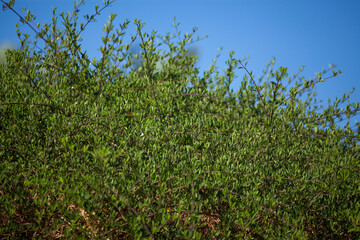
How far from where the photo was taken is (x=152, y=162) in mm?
3346

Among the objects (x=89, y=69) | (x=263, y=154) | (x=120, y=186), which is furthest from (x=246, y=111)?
(x=120, y=186)

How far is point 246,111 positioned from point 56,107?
2.73 metres

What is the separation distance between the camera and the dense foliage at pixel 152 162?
287 cm

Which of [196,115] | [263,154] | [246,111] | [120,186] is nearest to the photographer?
[120,186]

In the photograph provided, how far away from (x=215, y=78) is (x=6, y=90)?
10.4ft

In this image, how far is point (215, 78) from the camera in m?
5.83

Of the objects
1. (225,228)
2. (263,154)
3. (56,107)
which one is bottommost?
(225,228)

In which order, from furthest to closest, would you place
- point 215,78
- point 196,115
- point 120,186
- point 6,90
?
point 215,78
point 196,115
point 6,90
point 120,186

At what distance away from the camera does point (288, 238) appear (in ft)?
9.65

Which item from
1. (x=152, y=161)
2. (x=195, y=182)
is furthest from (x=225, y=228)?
(x=152, y=161)

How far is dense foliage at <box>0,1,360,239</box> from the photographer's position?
287 cm

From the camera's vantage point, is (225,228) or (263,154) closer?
(225,228)

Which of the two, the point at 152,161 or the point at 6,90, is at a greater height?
the point at 6,90

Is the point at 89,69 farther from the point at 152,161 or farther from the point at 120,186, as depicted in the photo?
the point at 120,186
